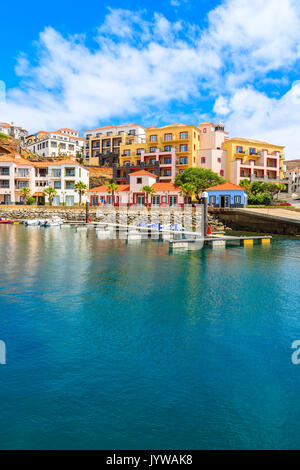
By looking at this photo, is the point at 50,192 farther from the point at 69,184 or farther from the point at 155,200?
the point at 155,200

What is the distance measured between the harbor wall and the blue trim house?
235 cm

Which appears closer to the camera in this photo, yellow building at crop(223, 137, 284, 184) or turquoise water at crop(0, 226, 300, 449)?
turquoise water at crop(0, 226, 300, 449)

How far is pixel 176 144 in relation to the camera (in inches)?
3231

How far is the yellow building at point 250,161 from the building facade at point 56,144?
61.9 meters

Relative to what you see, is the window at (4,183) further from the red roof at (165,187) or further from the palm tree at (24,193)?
the red roof at (165,187)

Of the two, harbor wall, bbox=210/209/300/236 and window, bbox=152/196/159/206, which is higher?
window, bbox=152/196/159/206

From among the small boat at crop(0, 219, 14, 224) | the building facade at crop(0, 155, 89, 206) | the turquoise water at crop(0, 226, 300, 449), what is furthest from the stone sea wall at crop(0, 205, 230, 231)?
the turquoise water at crop(0, 226, 300, 449)

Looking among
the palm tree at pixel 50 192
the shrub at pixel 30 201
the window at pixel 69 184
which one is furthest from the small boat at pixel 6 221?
the window at pixel 69 184

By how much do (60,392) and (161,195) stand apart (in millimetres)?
66495

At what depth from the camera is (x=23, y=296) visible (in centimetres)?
1705

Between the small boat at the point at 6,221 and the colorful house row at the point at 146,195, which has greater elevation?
the colorful house row at the point at 146,195

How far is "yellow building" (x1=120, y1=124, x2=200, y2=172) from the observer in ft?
263

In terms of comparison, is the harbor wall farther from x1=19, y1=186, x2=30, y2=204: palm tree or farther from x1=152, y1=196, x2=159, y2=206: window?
x1=19, y1=186, x2=30, y2=204: palm tree

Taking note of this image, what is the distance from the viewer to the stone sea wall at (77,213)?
217ft
